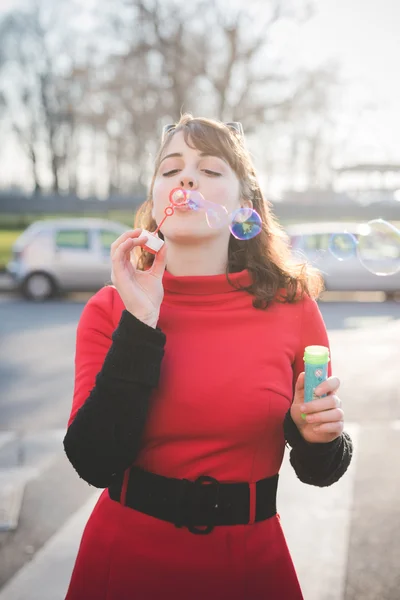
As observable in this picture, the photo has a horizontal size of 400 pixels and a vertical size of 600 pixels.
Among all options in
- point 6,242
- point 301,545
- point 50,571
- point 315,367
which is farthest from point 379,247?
point 6,242

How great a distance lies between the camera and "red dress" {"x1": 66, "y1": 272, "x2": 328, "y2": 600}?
1.47m

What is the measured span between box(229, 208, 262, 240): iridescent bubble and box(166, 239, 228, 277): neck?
111 mm

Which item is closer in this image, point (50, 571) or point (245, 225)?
point (245, 225)

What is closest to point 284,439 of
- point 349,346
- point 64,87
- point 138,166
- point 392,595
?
point 392,595

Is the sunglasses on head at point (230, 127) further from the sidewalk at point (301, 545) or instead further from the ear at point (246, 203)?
the sidewalk at point (301, 545)

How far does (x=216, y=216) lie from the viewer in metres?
1.67

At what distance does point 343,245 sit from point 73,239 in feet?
31.9

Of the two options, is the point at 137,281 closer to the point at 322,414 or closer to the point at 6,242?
the point at 322,414

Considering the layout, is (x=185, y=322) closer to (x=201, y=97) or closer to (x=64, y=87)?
(x=201, y=97)

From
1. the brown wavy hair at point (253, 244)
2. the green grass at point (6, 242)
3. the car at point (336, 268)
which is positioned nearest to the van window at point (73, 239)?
the car at point (336, 268)

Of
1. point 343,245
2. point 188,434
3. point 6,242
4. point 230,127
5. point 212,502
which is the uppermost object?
point 230,127

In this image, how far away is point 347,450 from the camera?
1.62 m

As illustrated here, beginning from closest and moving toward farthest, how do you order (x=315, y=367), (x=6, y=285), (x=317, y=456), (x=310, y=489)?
1. (x=315, y=367)
2. (x=317, y=456)
3. (x=310, y=489)
4. (x=6, y=285)

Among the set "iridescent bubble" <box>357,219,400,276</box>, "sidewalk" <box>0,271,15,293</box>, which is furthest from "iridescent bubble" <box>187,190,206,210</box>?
"sidewalk" <box>0,271,15,293</box>
